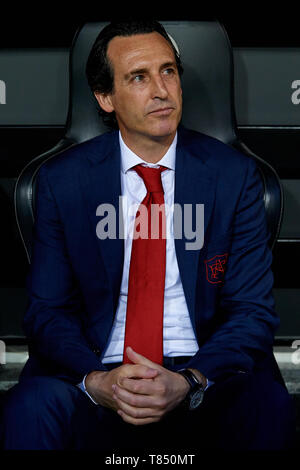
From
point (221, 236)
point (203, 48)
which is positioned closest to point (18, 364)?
point (221, 236)

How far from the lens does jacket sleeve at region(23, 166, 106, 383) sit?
4.74 ft

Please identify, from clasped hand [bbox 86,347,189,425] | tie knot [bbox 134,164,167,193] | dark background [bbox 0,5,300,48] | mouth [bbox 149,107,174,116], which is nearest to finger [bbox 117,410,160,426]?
clasped hand [bbox 86,347,189,425]

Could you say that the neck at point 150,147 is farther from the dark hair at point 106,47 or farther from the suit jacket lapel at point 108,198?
the dark hair at point 106,47

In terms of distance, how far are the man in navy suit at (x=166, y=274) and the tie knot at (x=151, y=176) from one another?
0.01 metres

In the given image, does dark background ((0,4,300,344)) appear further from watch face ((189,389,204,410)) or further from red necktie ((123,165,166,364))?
watch face ((189,389,204,410))

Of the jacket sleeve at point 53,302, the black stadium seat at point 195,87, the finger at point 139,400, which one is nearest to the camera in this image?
the finger at point 139,400

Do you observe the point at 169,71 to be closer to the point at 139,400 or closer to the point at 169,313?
the point at 169,313

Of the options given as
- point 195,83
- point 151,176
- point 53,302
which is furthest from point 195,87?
point 53,302

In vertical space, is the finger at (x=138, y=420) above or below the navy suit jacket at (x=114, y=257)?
below

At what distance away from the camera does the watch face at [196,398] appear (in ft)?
4.52

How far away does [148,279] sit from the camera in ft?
4.99

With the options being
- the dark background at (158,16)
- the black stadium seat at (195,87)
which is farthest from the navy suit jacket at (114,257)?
the dark background at (158,16)

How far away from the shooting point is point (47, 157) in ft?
6.00

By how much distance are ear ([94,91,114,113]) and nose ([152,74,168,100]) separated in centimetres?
16
